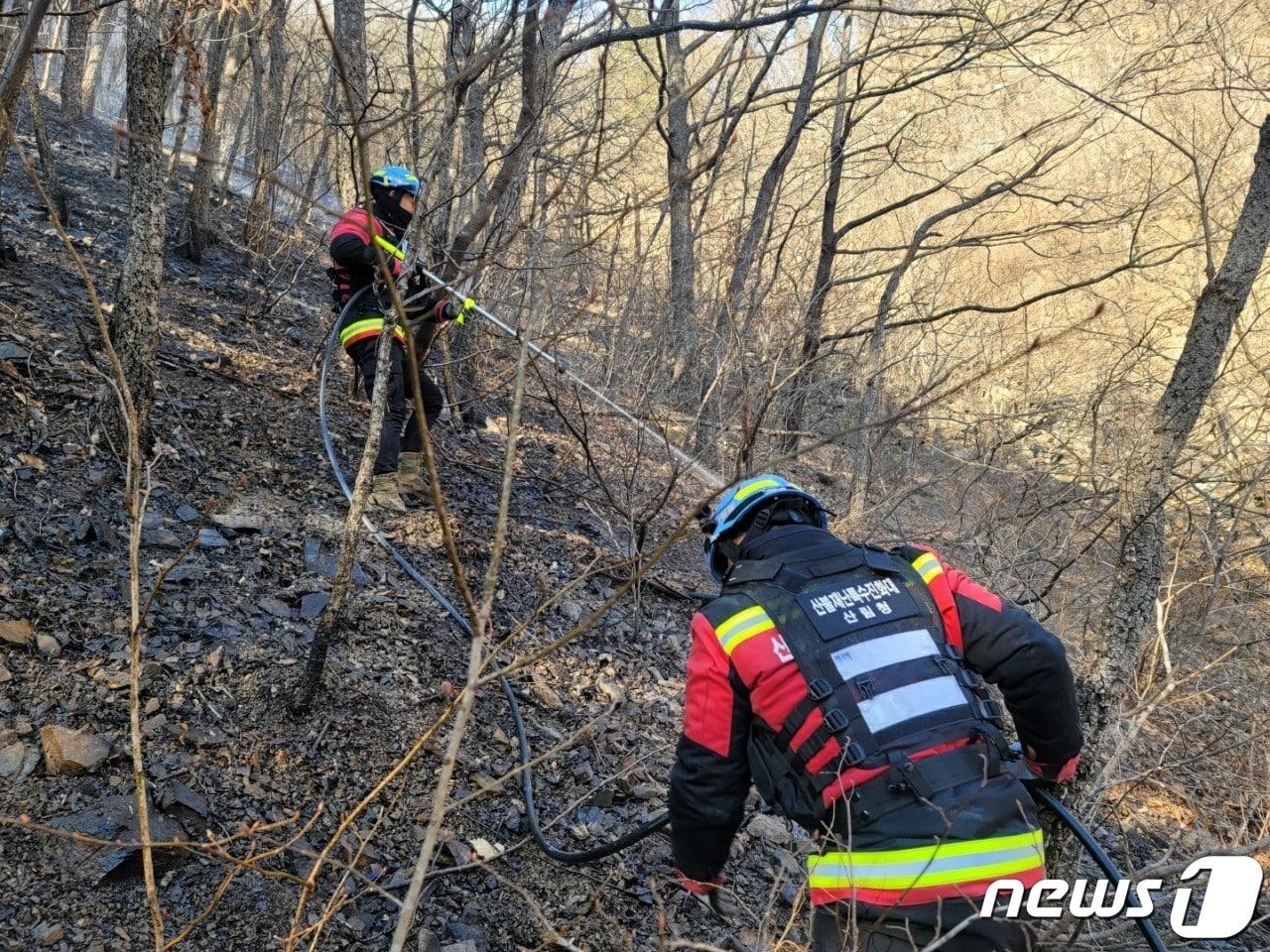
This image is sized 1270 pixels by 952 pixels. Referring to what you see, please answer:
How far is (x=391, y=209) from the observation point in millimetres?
4625

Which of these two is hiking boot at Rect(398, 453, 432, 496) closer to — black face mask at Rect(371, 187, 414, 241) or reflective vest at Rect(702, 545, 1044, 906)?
black face mask at Rect(371, 187, 414, 241)

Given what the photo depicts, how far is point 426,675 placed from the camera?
3748mm

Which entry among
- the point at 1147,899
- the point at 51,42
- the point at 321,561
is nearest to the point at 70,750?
the point at 321,561

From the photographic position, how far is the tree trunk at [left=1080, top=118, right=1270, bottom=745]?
3123 mm

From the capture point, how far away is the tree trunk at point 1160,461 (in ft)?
10.2

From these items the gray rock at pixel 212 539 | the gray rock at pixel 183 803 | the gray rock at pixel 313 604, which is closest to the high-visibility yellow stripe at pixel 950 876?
the gray rock at pixel 183 803

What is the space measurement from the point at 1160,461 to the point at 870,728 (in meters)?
1.89

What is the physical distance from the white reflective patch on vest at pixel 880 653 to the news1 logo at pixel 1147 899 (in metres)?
0.57

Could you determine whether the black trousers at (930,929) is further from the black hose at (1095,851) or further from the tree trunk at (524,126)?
the tree trunk at (524,126)

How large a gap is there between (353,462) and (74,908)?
10.5 ft

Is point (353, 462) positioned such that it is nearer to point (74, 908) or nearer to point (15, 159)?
point (74, 908)

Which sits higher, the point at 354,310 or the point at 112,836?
the point at 354,310

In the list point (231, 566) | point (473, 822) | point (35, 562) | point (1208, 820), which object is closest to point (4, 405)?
point (35, 562)

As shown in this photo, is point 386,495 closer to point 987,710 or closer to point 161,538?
point 161,538
